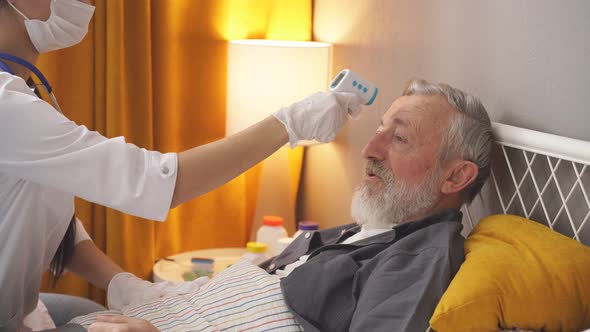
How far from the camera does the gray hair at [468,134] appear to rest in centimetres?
177

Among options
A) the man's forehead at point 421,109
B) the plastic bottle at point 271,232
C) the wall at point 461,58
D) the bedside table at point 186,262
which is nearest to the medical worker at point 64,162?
the man's forehead at point 421,109

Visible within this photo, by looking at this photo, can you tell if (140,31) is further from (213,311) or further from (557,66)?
(557,66)

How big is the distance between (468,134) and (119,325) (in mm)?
882

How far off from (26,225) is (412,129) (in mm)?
887

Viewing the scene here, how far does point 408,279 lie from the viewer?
4.98 feet

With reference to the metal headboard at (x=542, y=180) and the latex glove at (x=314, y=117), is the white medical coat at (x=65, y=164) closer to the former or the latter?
the latex glove at (x=314, y=117)

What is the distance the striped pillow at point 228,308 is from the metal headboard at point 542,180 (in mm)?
581

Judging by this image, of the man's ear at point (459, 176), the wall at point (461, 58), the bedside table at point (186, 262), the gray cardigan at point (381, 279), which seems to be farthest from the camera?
the bedside table at point (186, 262)

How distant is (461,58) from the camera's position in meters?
1.99

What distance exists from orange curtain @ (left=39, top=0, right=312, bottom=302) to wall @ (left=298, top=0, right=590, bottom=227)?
10.4 inches

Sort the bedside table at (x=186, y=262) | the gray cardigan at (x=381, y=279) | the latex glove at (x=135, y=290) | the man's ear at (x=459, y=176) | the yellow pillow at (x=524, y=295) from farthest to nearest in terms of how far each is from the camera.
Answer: the bedside table at (x=186, y=262) → the latex glove at (x=135, y=290) → the man's ear at (x=459, y=176) → the gray cardigan at (x=381, y=279) → the yellow pillow at (x=524, y=295)

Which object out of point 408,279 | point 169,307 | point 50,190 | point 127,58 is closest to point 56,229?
point 50,190

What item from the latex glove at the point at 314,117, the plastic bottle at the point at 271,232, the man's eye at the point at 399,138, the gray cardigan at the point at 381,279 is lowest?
the plastic bottle at the point at 271,232

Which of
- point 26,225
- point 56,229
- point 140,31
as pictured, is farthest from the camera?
point 140,31
